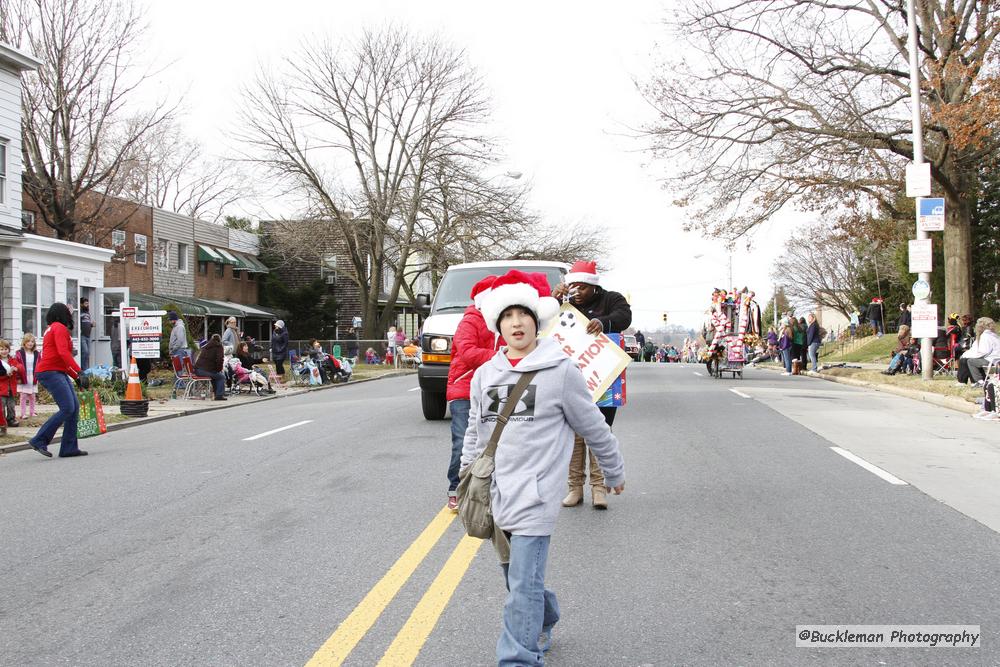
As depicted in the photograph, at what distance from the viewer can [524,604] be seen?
11.5ft

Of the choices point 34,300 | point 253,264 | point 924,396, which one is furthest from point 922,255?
point 253,264

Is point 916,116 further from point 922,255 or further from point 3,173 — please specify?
point 3,173

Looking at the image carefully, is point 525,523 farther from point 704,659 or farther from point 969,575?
point 969,575

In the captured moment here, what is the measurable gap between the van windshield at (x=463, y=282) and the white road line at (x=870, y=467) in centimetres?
478

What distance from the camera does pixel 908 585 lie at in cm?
496

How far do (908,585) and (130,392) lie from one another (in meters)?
13.9

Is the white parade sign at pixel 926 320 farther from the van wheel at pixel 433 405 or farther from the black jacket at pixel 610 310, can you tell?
the black jacket at pixel 610 310

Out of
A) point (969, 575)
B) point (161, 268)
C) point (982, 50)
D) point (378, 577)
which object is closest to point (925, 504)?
point (969, 575)

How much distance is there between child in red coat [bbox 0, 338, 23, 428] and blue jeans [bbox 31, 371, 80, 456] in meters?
2.21

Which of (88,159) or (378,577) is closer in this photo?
(378,577)

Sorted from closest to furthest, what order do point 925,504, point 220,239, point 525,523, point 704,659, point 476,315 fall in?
point 525,523
point 704,659
point 476,315
point 925,504
point 220,239

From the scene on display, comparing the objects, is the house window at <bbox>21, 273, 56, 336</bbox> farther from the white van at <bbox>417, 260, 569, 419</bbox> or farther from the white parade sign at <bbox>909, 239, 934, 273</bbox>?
the white parade sign at <bbox>909, 239, 934, 273</bbox>

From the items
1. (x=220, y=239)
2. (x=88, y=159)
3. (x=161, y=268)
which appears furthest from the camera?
(x=220, y=239)

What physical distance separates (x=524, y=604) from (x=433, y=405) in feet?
31.9
